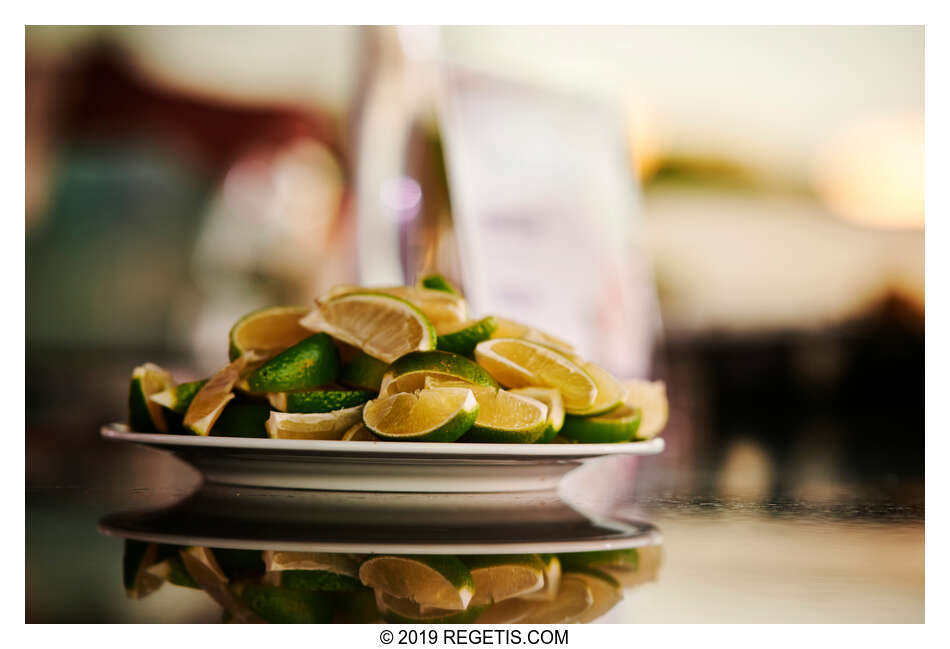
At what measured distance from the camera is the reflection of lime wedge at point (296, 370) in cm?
80

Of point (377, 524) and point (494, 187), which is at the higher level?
point (494, 187)

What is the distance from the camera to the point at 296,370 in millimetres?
800

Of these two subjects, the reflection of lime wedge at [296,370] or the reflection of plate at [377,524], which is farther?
the reflection of lime wedge at [296,370]

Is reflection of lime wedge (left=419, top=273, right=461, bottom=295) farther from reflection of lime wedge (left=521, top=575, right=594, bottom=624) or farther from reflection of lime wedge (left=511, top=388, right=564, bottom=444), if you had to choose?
reflection of lime wedge (left=521, top=575, right=594, bottom=624)

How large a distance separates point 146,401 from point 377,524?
329mm

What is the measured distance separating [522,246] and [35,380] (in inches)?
72.4

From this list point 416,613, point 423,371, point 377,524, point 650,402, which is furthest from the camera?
point 650,402

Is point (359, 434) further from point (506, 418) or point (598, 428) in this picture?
point (598, 428)

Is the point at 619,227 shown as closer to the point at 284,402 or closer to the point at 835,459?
the point at 835,459

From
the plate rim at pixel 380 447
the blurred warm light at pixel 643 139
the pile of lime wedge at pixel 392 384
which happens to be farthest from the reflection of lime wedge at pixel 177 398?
the blurred warm light at pixel 643 139

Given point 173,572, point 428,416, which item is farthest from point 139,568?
point 428,416

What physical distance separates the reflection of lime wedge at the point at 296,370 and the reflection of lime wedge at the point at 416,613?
32 centimetres

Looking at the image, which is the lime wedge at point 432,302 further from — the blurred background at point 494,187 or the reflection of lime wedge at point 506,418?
the blurred background at point 494,187
